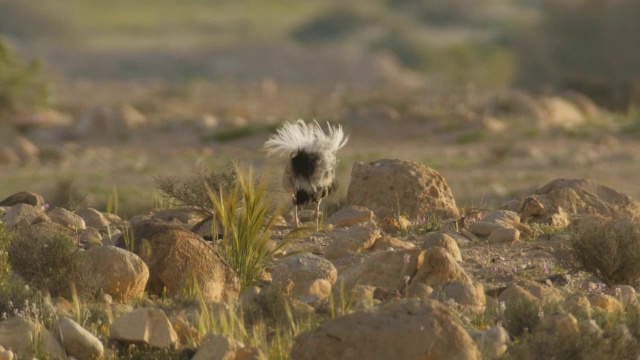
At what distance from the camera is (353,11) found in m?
84.9

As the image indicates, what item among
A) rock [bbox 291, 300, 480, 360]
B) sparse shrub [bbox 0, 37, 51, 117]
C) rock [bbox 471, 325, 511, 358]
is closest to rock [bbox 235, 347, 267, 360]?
rock [bbox 291, 300, 480, 360]

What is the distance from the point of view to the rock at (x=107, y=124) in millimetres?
28016

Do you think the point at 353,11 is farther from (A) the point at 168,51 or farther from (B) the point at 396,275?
(B) the point at 396,275

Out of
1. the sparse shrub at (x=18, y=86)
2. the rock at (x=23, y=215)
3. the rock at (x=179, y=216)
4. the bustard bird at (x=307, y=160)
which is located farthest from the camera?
the sparse shrub at (x=18, y=86)

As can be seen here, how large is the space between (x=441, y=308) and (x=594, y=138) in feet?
66.2

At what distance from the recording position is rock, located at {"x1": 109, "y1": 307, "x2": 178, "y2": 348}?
6539 mm

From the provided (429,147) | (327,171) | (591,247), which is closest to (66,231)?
(327,171)

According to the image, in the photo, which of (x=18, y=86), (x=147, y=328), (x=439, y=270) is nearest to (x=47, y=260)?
(x=147, y=328)

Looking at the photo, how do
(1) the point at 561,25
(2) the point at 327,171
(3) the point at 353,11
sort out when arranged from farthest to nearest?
(3) the point at 353,11
(1) the point at 561,25
(2) the point at 327,171

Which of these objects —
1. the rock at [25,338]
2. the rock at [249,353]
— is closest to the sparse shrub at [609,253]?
the rock at [249,353]

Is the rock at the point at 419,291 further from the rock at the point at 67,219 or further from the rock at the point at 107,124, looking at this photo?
the rock at the point at 107,124

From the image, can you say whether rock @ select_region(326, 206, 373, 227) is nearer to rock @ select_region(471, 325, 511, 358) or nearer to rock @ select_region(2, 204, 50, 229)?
rock @ select_region(2, 204, 50, 229)

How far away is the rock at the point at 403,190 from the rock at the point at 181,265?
2348mm

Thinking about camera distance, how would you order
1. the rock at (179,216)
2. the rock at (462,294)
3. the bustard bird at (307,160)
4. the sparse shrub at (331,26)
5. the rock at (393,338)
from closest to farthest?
the rock at (393,338) → the rock at (462,294) → the bustard bird at (307,160) → the rock at (179,216) → the sparse shrub at (331,26)
